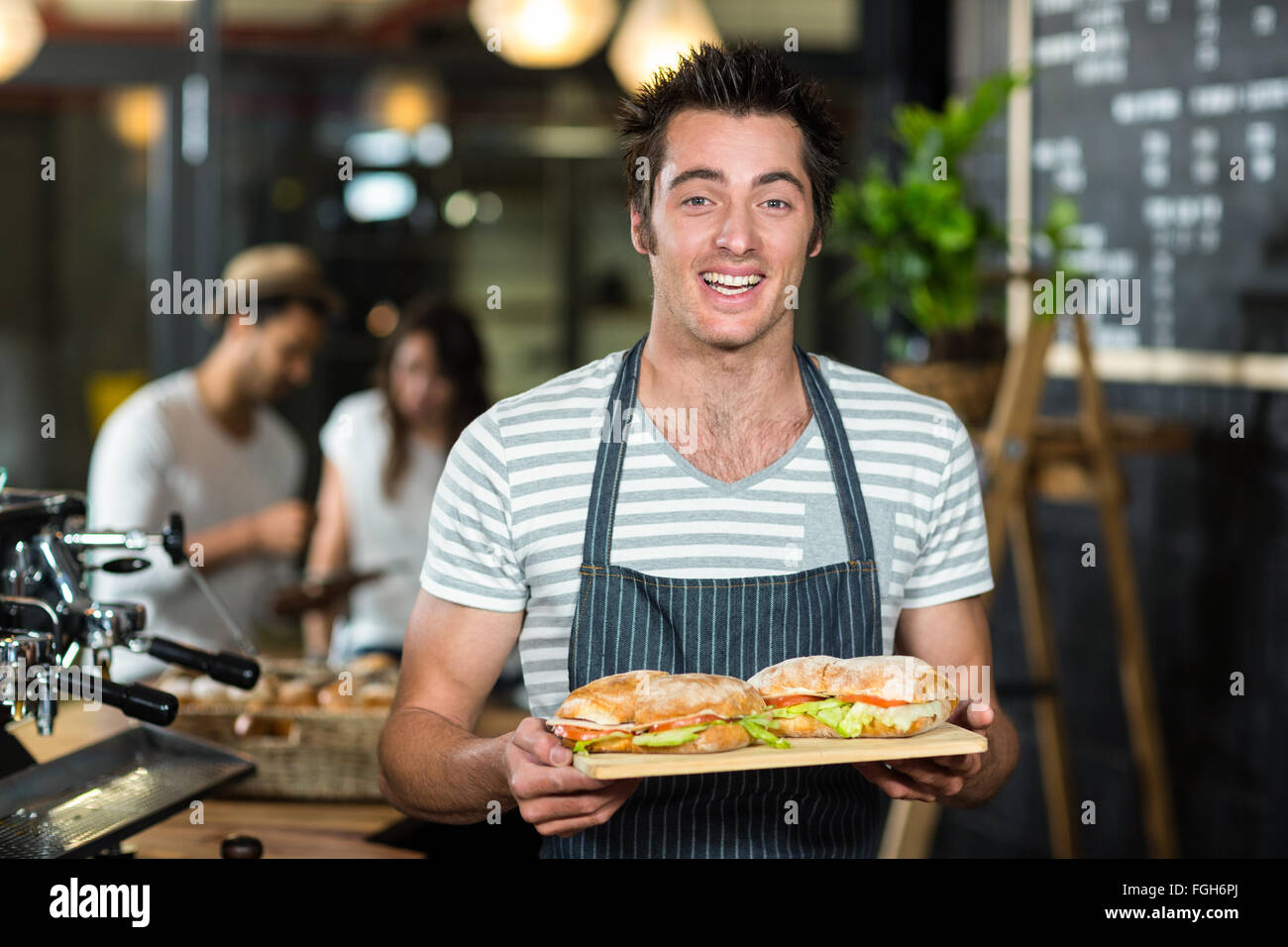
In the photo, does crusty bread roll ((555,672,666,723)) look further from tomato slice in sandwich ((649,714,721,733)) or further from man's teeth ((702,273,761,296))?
man's teeth ((702,273,761,296))

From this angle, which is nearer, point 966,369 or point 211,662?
point 211,662

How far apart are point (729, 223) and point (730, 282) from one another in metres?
0.06

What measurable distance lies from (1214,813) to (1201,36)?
5.72 feet

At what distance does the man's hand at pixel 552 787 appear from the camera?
1270mm

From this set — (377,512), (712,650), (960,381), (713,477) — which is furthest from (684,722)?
(377,512)

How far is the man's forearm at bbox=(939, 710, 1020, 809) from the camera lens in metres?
1.57

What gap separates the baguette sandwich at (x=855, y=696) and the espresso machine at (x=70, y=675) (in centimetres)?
60

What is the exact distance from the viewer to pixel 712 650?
5.24ft

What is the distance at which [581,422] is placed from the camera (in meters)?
1.66

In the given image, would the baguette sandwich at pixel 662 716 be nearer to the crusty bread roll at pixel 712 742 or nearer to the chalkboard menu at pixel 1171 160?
the crusty bread roll at pixel 712 742

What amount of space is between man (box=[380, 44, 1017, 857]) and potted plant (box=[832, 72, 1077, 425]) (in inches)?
47.2

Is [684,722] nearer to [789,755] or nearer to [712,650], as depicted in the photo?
[789,755]

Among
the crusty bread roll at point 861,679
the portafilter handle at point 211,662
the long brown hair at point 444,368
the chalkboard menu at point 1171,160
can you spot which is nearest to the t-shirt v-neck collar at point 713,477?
the crusty bread roll at point 861,679
